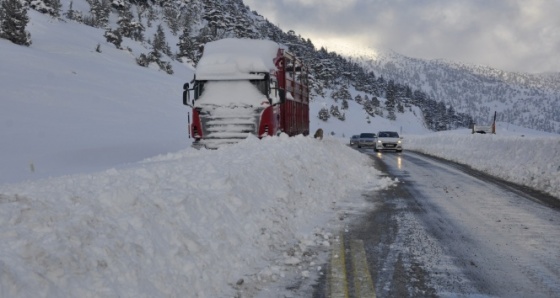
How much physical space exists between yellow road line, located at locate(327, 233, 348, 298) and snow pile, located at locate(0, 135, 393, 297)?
280mm

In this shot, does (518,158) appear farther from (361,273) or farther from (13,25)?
(13,25)

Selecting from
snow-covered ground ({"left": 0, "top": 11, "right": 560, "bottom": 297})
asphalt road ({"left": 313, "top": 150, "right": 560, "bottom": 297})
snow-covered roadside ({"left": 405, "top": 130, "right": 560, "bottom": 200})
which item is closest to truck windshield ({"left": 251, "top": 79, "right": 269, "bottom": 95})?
snow-covered ground ({"left": 0, "top": 11, "right": 560, "bottom": 297})

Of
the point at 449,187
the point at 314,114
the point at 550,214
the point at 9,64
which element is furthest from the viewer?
the point at 314,114

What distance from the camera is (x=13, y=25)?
3030 centimetres

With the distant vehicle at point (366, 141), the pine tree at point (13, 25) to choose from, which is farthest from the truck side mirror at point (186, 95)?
the distant vehicle at point (366, 141)

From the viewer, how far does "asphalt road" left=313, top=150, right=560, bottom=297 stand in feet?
16.5

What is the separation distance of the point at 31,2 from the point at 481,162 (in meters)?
49.1

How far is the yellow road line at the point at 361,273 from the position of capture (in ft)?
15.9

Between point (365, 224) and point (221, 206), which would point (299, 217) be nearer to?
point (365, 224)

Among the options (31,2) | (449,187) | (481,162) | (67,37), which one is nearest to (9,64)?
(67,37)

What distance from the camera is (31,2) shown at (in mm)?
49562

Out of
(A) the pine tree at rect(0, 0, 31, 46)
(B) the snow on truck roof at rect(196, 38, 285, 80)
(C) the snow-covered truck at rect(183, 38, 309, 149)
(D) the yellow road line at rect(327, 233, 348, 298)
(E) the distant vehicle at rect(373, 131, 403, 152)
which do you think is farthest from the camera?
(E) the distant vehicle at rect(373, 131, 403, 152)

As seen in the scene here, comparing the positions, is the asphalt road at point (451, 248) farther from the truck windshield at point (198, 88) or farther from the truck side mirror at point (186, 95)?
the truck side mirror at point (186, 95)

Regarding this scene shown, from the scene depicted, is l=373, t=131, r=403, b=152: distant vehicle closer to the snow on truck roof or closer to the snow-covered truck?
the snow-covered truck
